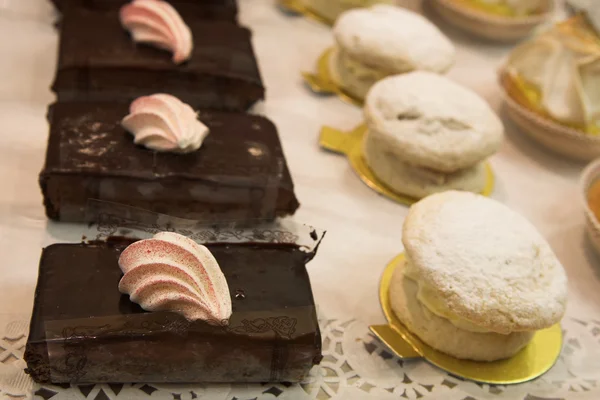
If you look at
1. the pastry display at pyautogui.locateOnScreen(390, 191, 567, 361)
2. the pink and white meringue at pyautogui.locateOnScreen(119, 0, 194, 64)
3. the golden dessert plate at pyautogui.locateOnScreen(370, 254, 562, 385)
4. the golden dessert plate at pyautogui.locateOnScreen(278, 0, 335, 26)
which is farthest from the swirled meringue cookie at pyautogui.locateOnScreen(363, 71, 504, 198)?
the golden dessert plate at pyautogui.locateOnScreen(278, 0, 335, 26)

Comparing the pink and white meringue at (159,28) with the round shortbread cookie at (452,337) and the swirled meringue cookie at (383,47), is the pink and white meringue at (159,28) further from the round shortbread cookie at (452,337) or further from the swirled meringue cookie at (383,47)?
the round shortbread cookie at (452,337)

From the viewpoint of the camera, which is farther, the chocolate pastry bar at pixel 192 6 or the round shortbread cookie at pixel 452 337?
the chocolate pastry bar at pixel 192 6

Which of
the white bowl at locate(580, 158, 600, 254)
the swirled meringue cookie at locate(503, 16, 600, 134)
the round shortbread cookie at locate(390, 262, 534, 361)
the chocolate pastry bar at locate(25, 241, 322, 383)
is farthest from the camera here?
the swirled meringue cookie at locate(503, 16, 600, 134)

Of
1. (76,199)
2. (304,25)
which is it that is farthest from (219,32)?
(76,199)

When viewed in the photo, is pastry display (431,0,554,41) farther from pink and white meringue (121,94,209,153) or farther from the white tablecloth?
pink and white meringue (121,94,209,153)

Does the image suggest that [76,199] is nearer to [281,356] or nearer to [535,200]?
[281,356]

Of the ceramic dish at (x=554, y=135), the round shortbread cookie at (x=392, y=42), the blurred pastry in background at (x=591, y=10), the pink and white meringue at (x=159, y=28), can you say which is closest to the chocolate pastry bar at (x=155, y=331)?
the pink and white meringue at (x=159, y=28)
